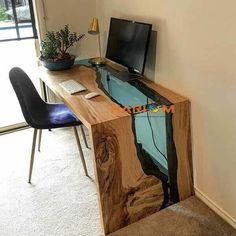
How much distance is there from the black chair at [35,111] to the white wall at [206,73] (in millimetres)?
737

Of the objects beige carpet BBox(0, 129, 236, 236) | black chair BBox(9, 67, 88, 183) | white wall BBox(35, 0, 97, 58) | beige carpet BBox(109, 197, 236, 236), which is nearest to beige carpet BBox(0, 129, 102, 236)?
beige carpet BBox(0, 129, 236, 236)

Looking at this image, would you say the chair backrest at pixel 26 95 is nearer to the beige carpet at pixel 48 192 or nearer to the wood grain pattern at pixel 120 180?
the beige carpet at pixel 48 192

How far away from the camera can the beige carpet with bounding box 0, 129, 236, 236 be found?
1737mm

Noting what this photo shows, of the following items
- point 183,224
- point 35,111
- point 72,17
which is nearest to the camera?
point 183,224

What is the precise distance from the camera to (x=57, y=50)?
2613mm

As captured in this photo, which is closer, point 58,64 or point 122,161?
point 122,161

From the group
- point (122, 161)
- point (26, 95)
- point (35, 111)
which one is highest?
point (26, 95)

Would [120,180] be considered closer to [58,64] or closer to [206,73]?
[206,73]

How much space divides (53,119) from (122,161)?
71 cm

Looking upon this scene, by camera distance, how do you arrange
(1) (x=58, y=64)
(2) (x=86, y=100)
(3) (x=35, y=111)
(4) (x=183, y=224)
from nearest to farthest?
(4) (x=183, y=224) < (2) (x=86, y=100) < (3) (x=35, y=111) < (1) (x=58, y=64)

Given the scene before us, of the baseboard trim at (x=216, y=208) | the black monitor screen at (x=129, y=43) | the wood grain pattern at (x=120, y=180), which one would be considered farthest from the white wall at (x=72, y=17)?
the baseboard trim at (x=216, y=208)

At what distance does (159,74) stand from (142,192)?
0.81 metres

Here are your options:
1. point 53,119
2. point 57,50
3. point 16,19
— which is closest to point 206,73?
point 53,119

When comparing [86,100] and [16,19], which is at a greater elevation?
[16,19]
